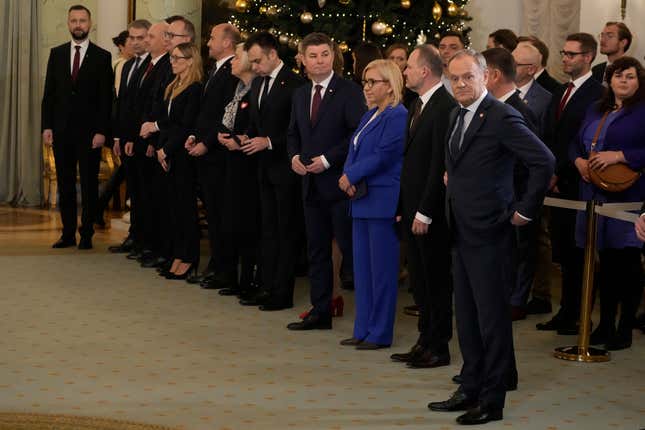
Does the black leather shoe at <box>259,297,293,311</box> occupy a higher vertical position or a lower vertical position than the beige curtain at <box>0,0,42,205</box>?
lower

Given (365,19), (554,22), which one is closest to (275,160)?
(365,19)

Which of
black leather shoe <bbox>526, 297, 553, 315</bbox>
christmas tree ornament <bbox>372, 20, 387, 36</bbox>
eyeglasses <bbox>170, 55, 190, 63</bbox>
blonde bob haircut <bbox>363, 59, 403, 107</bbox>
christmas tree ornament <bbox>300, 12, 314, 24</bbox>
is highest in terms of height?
christmas tree ornament <bbox>300, 12, 314, 24</bbox>

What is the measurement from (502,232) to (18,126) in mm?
10210

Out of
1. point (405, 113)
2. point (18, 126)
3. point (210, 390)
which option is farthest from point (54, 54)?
point (210, 390)

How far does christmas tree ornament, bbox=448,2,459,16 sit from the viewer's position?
1124cm

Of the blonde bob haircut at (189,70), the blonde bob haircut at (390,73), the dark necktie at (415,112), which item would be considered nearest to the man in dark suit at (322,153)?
the blonde bob haircut at (390,73)

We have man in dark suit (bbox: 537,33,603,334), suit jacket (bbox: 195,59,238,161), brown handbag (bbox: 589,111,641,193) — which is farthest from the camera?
suit jacket (bbox: 195,59,238,161)

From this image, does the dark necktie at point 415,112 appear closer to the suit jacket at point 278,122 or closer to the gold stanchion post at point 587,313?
the gold stanchion post at point 587,313

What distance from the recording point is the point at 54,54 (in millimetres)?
10703

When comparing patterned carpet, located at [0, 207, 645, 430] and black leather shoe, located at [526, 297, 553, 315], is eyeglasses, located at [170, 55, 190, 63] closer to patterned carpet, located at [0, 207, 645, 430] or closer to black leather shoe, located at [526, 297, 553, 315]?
patterned carpet, located at [0, 207, 645, 430]

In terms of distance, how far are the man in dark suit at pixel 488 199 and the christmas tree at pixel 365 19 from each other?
574 centimetres

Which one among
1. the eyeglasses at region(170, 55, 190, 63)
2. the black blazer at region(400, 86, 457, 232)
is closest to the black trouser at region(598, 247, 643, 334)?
the black blazer at region(400, 86, 457, 232)

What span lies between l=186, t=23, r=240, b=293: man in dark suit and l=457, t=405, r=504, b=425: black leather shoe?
3608 mm

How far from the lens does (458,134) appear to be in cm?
537
